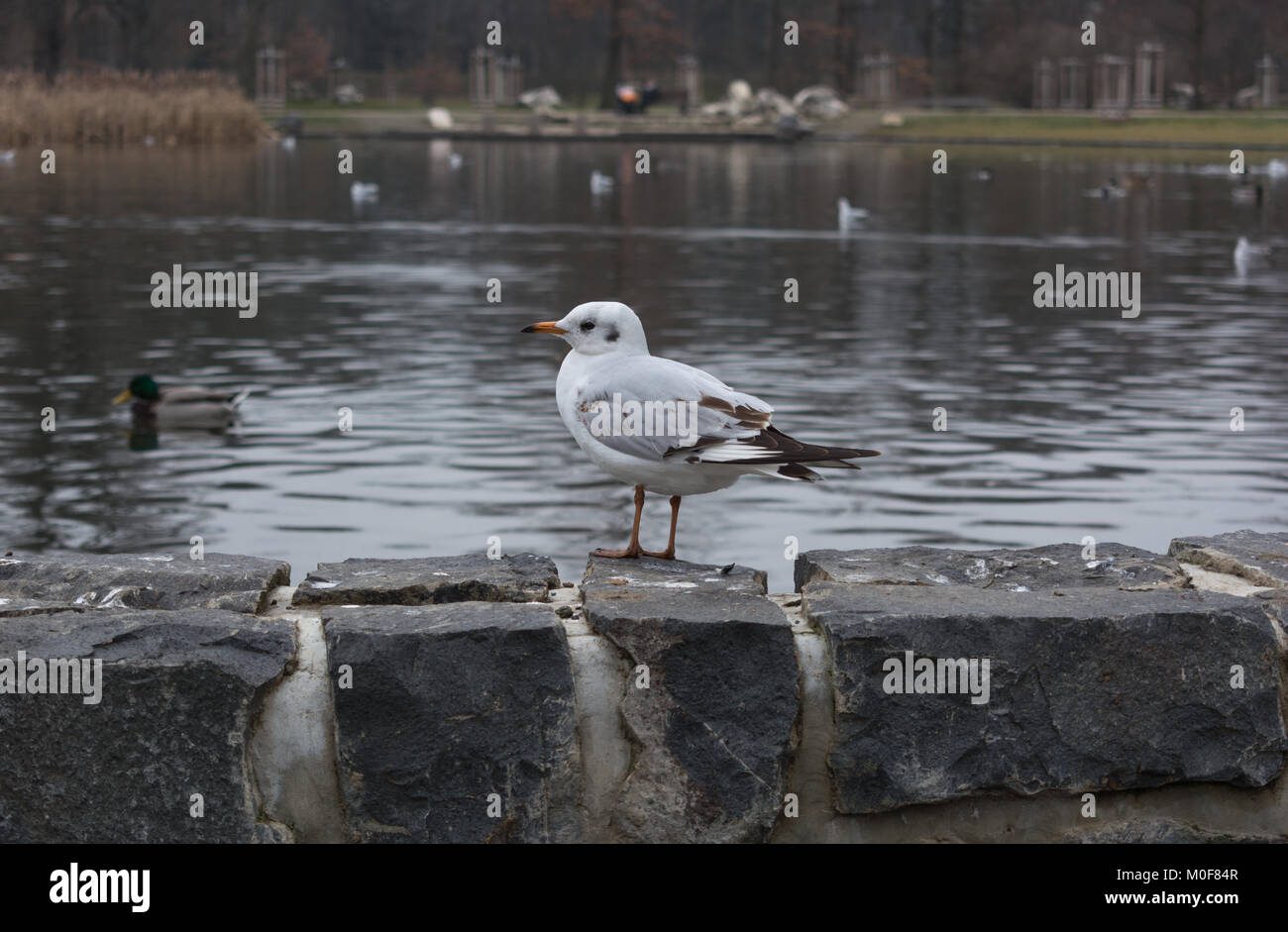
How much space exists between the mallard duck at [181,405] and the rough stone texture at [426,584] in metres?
8.12

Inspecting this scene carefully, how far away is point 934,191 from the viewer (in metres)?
36.7

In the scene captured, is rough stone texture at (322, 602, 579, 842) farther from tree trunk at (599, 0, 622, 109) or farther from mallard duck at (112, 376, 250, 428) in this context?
tree trunk at (599, 0, 622, 109)

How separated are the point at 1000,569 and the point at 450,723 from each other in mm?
1443

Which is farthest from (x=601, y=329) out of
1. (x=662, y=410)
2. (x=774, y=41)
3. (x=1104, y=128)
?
(x=774, y=41)

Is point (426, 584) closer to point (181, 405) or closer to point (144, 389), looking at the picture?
point (181, 405)

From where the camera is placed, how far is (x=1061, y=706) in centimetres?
339

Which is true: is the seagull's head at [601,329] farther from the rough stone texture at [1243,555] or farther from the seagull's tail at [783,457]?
the rough stone texture at [1243,555]

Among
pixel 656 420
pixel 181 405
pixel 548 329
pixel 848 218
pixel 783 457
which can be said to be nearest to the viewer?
pixel 783 457

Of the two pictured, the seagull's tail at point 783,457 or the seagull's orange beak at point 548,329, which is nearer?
the seagull's tail at point 783,457

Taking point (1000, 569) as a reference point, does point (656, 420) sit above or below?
above

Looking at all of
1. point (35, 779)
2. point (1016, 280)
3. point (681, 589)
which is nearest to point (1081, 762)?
point (681, 589)

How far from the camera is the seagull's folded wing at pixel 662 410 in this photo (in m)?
3.83

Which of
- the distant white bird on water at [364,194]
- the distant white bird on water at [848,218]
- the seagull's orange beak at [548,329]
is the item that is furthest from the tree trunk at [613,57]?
the seagull's orange beak at [548,329]

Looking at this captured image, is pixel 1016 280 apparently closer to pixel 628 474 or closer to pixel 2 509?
pixel 2 509
